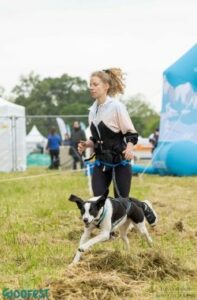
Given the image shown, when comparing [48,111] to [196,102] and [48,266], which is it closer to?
[196,102]

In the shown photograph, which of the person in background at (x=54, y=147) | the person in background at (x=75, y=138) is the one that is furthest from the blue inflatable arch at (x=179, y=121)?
the person in background at (x=54, y=147)

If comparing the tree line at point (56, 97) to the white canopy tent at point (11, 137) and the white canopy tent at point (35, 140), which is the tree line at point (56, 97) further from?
the white canopy tent at point (11, 137)

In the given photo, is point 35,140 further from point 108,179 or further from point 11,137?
point 108,179

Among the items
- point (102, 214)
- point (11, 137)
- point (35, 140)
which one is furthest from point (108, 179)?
point (35, 140)

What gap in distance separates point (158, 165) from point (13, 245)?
495 inches

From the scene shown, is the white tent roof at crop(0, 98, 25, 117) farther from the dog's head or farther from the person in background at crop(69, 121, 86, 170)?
the dog's head

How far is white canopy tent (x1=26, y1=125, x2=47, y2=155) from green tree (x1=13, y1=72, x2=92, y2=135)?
142ft

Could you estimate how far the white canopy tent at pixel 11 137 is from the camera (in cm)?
2491

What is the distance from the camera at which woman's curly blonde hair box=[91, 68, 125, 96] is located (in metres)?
6.73

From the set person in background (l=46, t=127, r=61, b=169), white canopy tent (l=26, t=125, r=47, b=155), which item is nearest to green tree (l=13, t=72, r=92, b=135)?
white canopy tent (l=26, t=125, r=47, b=155)

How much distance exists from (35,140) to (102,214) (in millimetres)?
33876

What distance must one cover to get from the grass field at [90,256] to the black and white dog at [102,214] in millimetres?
130

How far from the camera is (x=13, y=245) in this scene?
7262 millimetres

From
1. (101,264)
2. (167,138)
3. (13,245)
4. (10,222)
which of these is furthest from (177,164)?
(101,264)
